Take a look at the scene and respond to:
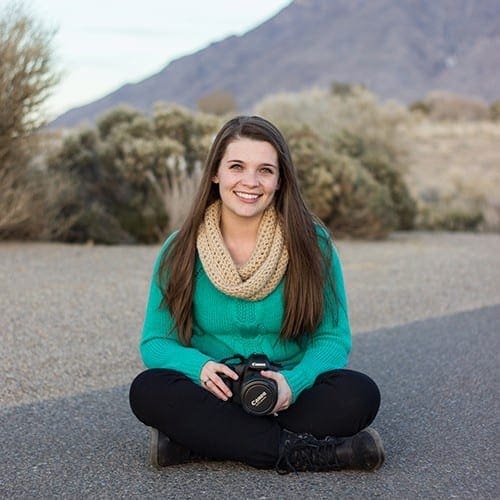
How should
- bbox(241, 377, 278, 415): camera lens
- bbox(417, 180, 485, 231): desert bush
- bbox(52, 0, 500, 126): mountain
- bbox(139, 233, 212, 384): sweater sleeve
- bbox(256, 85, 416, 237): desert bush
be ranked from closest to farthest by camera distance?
bbox(241, 377, 278, 415): camera lens
bbox(139, 233, 212, 384): sweater sleeve
bbox(256, 85, 416, 237): desert bush
bbox(417, 180, 485, 231): desert bush
bbox(52, 0, 500, 126): mountain

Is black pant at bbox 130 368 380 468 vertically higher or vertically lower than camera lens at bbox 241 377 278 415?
lower

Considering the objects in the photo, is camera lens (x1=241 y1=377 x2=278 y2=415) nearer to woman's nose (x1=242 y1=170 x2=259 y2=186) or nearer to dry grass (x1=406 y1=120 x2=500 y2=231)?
woman's nose (x1=242 y1=170 x2=259 y2=186)

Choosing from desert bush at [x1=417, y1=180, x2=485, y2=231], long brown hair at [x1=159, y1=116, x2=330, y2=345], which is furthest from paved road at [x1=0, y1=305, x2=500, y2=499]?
desert bush at [x1=417, y1=180, x2=485, y2=231]

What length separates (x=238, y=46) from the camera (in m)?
126

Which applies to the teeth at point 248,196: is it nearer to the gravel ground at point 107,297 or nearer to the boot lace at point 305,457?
the boot lace at point 305,457

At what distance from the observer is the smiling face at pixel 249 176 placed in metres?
4.45

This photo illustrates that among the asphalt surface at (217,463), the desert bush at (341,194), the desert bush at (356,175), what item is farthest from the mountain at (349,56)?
the asphalt surface at (217,463)

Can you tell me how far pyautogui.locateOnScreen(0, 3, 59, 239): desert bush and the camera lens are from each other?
8.22 meters

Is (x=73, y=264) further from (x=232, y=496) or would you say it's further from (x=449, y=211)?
(x=449, y=211)

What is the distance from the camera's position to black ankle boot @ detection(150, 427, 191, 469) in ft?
13.5

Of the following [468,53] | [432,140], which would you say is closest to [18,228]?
[432,140]

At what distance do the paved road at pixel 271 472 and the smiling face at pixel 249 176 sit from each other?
1204mm

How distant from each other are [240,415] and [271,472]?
278 mm

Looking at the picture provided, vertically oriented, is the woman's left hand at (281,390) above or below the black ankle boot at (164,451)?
above
